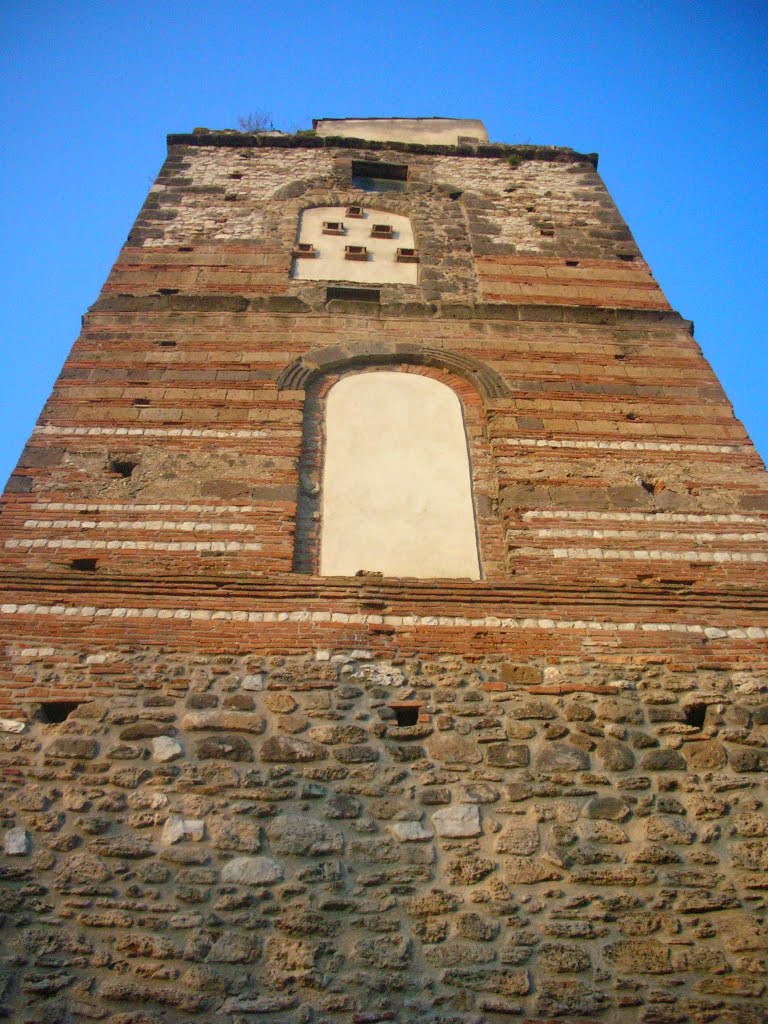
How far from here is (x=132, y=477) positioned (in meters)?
6.66

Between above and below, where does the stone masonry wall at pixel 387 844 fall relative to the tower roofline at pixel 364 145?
below

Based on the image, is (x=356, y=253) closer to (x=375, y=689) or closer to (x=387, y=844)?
(x=375, y=689)

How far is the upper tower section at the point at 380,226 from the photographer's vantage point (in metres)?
9.00

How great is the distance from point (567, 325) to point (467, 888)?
576cm

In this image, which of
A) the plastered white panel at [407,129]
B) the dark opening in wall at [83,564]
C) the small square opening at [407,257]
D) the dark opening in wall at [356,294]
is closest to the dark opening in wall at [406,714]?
the dark opening in wall at [83,564]

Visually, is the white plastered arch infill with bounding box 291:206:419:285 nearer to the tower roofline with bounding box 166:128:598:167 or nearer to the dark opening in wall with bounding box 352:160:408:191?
the dark opening in wall with bounding box 352:160:408:191

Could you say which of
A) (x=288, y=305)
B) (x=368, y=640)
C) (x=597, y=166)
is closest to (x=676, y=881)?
(x=368, y=640)

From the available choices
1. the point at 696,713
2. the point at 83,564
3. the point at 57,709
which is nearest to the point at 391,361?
the point at 83,564

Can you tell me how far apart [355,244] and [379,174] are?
2.12 m

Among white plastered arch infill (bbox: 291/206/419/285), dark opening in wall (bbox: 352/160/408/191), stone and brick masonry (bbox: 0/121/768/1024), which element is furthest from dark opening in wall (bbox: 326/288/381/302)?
dark opening in wall (bbox: 352/160/408/191)

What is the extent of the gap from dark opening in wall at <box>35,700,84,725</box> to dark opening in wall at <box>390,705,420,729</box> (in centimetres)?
178

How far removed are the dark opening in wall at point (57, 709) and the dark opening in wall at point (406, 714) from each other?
178cm

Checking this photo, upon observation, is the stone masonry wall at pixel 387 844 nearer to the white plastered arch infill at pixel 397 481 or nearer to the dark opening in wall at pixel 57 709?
the dark opening in wall at pixel 57 709

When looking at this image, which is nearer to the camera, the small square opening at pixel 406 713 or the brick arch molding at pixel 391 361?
the small square opening at pixel 406 713
